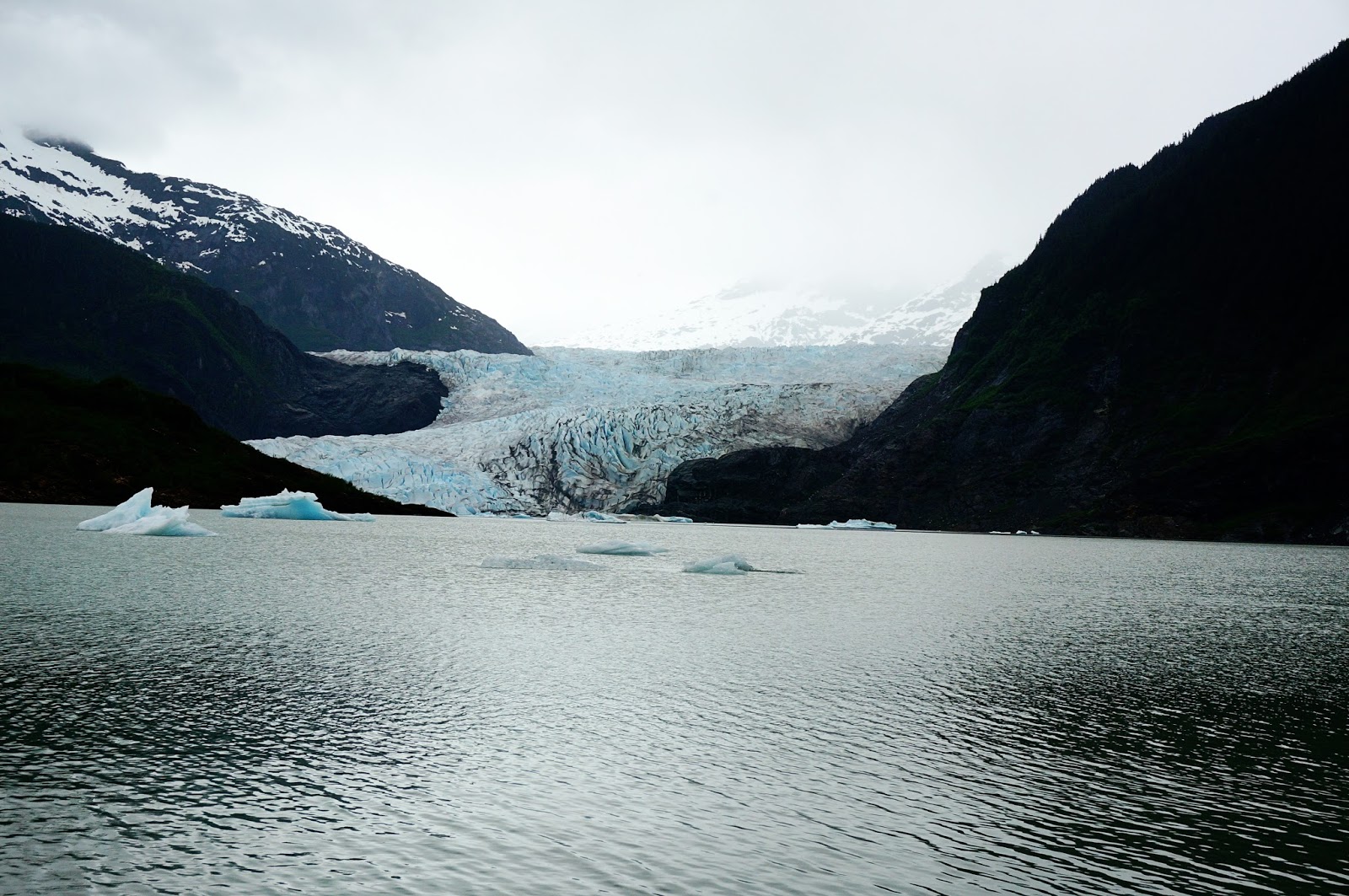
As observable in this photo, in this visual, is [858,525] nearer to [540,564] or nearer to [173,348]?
[540,564]

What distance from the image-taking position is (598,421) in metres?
118

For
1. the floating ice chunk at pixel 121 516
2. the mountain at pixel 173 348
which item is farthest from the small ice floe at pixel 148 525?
the mountain at pixel 173 348

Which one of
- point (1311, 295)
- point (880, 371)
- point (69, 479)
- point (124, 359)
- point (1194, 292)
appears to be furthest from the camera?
point (124, 359)

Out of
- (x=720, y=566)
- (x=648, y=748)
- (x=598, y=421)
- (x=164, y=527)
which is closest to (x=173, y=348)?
(x=598, y=421)

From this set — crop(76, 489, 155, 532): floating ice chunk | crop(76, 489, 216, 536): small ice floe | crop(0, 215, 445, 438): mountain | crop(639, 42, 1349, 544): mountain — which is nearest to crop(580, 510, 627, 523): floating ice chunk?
crop(639, 42, 1349, 544): mountain

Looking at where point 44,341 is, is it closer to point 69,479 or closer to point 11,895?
point 69,479

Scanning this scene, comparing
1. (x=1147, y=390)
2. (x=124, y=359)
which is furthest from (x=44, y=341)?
(x=1147, y=390)

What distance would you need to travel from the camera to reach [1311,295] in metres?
110

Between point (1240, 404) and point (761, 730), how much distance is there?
108437 mm

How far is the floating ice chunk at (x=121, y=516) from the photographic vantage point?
158ft

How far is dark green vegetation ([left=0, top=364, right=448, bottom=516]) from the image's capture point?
7794 centimetres

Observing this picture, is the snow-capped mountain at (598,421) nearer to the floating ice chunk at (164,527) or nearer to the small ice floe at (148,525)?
the small ice floe at (148,525)

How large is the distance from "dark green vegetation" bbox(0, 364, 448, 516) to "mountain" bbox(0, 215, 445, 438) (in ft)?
196

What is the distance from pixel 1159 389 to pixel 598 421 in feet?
216
